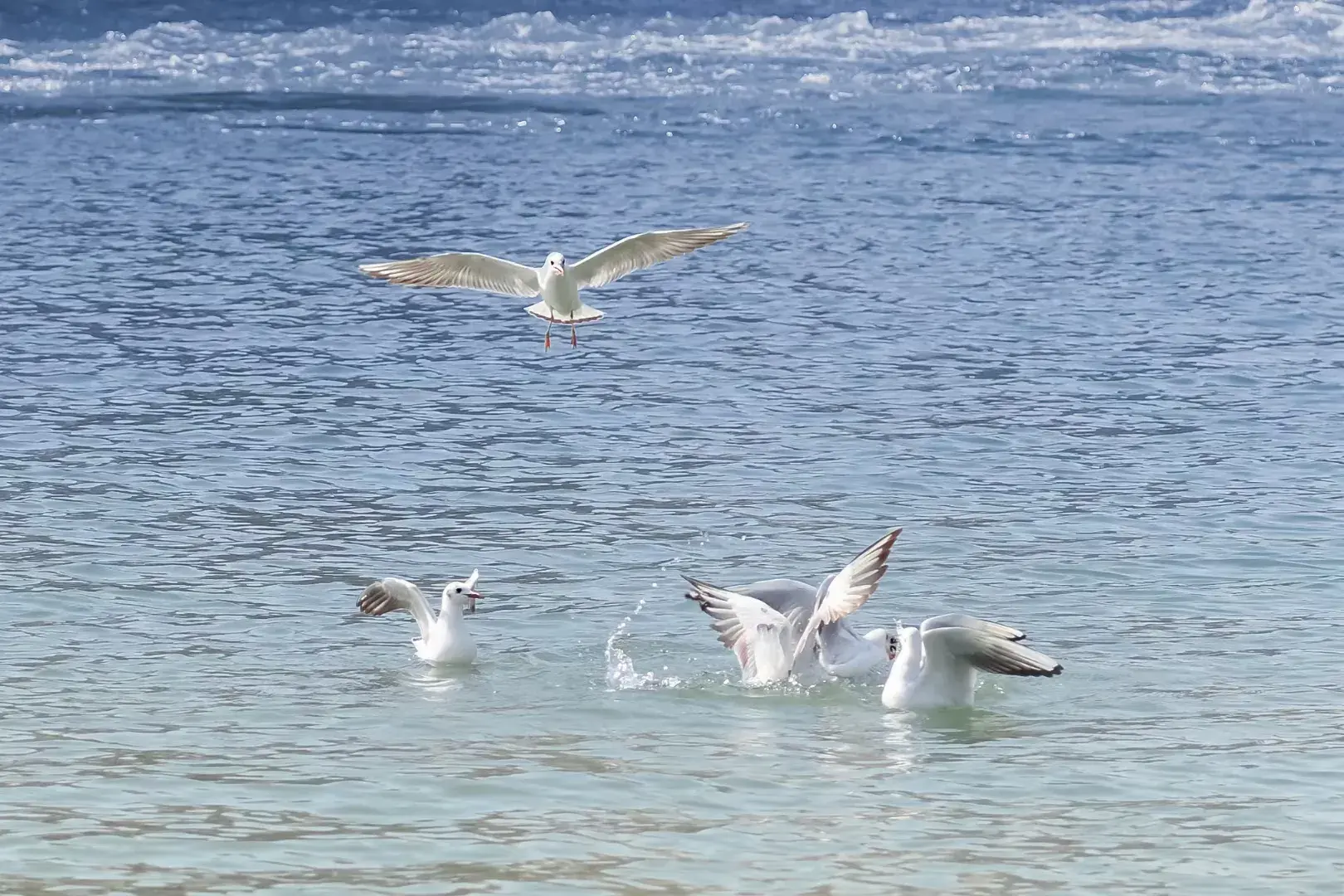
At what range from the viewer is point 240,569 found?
55.1 feet

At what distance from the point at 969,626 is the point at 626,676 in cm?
236

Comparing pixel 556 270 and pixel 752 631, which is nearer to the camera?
pixel 752 631

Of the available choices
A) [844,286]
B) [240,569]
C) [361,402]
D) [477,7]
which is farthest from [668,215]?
[477,7]

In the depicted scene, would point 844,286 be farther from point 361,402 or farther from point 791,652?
point 791,652

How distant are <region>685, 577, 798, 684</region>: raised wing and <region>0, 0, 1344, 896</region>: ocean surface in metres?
0.16

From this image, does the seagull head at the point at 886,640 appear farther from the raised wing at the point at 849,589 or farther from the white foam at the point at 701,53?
the white foam at the point at 701,53

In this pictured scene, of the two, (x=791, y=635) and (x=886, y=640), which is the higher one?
(x=791, y=635)

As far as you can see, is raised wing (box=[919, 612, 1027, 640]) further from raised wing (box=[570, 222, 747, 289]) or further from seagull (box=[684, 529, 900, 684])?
raised wing (box=[570, 222, 747, 289])

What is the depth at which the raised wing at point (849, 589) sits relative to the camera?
543 inches

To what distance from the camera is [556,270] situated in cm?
1547

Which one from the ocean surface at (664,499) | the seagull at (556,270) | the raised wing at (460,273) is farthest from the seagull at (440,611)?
the raised wing at (460,273)

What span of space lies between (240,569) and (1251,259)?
18.8 metres

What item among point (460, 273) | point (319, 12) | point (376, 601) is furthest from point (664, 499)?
point (319, 12)

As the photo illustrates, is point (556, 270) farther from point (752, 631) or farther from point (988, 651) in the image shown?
point (988, 651)
